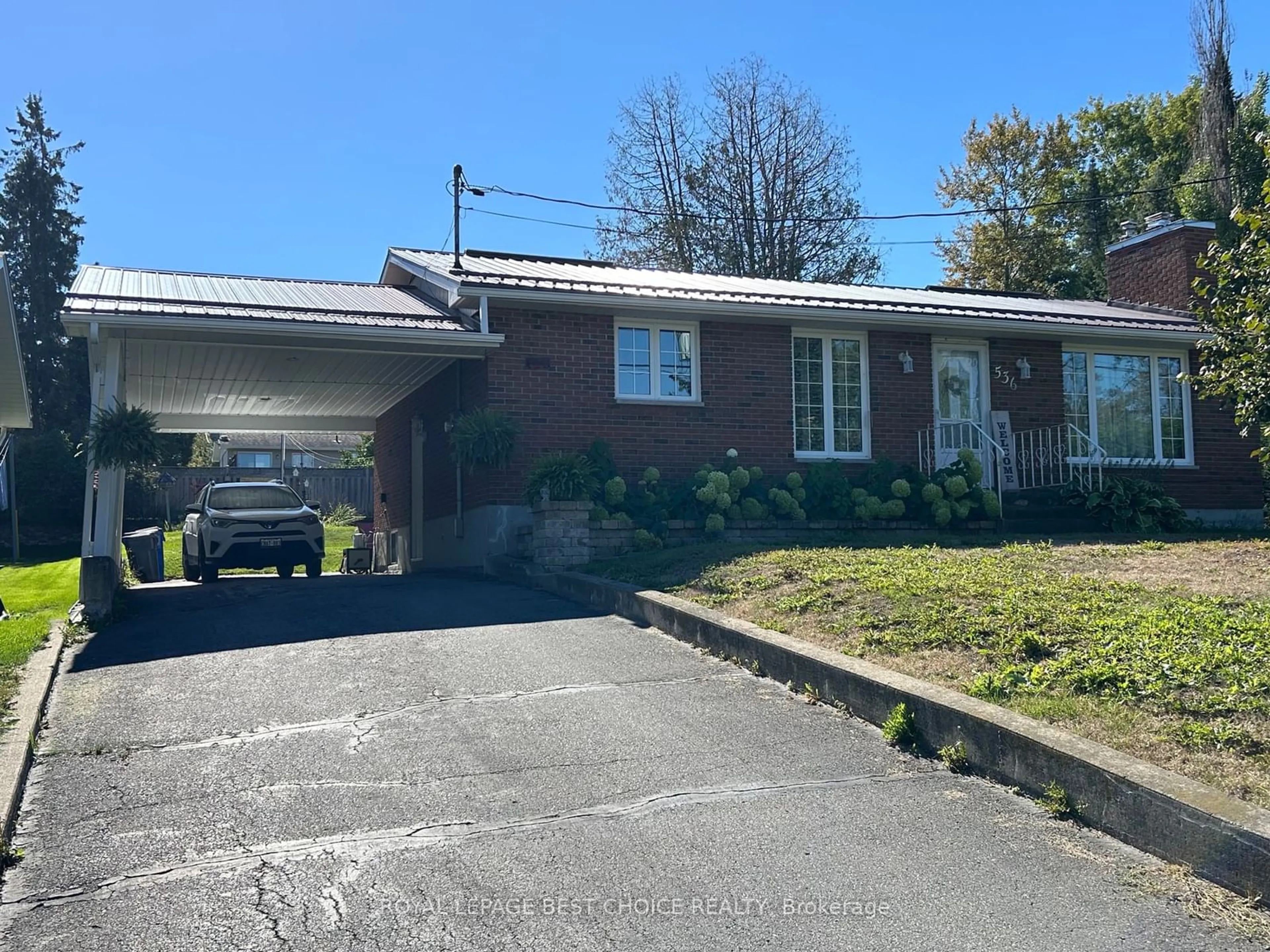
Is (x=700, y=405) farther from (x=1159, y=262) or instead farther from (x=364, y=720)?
(x=1159, y=262)

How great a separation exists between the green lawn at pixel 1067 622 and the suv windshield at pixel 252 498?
22.3 feet

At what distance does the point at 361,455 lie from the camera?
40.8 m

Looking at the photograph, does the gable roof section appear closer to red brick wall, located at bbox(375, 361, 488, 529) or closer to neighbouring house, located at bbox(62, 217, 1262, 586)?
neighbouring house, located at bbox(62, 217, 1262, 586)

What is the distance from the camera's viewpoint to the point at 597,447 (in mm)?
14078

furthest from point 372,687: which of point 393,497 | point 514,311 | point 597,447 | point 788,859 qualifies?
point 393,497

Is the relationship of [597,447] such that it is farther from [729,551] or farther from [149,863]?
[149,863]

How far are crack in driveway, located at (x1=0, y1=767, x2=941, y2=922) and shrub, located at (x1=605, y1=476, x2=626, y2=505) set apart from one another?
26.8 ft

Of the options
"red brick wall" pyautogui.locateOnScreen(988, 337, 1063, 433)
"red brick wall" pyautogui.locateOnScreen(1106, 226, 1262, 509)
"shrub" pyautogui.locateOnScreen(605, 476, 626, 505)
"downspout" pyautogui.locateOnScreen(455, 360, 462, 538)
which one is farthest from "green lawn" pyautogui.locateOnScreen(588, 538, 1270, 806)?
"red brick wall" pyautogui.locateOnScreen(1106, 226, 1262, 509)

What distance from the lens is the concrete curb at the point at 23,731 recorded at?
4.98 m

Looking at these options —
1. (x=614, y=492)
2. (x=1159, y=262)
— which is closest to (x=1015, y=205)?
(x=1159, y=262)

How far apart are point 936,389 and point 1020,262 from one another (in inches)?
814

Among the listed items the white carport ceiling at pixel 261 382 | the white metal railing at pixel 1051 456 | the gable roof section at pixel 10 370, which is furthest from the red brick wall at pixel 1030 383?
the gable roof section at pixel 10 370

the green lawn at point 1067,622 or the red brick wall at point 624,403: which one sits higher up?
the red brick wall at point 624,403

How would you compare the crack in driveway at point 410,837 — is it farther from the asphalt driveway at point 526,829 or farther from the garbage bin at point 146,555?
the garbage bin at point 146,555
